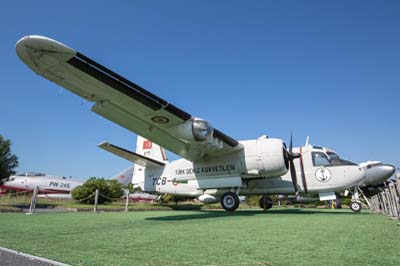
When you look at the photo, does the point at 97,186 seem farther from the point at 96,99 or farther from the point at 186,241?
the point at 186,241

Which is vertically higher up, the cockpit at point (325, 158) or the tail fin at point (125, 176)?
the tail fin at point (125, 176)

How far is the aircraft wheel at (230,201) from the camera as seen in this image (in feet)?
35.8

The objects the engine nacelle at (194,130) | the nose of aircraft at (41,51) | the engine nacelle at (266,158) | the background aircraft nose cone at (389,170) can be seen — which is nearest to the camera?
the nose of aircraft at (41,51)

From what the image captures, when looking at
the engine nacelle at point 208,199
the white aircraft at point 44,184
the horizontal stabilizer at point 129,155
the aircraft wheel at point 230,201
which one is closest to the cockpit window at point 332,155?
the aircraft wheel at point 230,201

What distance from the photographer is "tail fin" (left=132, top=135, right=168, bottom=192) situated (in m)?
14.5

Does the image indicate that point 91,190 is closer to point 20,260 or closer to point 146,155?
point 146,155

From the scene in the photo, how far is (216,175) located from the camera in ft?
36.2

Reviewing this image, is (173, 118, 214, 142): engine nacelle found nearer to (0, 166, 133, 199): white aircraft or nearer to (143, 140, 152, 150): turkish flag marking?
(143, 140, 152, 150): turkish flag marking

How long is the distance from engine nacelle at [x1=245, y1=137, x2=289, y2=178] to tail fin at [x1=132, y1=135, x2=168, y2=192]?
5.59 meters

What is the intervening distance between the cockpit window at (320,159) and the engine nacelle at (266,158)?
63.9 inches

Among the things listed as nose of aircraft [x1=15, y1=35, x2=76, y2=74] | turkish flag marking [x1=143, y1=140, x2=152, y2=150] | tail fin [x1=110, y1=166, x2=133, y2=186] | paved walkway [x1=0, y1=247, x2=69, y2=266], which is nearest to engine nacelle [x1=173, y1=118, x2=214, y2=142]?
nose of aircraft [x1=15, y1=35, x2=76, y2=74]

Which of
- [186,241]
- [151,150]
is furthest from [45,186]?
[186,241]

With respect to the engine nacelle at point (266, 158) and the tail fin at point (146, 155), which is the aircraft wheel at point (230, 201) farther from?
the tail fin at point (146, 155)

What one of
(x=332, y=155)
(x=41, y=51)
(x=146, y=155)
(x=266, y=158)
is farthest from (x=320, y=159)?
(x=146, y=155)
